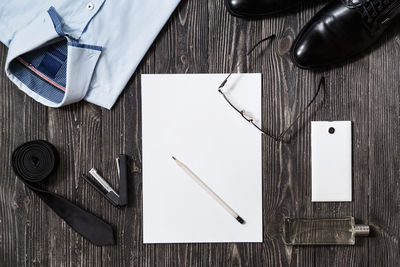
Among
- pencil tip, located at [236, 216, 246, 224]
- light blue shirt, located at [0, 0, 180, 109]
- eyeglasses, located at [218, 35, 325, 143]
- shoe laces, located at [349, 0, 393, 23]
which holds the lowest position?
pencil tip, located at [236, 216, 246, 224]

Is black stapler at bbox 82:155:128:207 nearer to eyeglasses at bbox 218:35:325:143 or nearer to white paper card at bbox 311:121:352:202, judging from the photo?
eyeglasses at bbox 218:35:325:143

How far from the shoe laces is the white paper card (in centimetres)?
20

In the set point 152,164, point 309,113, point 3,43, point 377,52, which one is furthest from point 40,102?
point 377,52

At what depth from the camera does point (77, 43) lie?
0.71 meters

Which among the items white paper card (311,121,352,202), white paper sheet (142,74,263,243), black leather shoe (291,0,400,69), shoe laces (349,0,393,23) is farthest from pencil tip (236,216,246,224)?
shoe laces (349,0,393,23)

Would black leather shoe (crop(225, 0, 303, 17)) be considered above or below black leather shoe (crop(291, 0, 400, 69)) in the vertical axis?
above

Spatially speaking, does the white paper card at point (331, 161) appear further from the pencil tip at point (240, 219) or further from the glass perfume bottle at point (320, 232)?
the pencil tip at point (240, 219)

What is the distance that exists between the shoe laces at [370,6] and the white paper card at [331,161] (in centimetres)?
20

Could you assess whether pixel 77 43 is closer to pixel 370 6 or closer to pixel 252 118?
pixel 252 118

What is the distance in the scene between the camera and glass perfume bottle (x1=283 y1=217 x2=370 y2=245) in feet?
2.41

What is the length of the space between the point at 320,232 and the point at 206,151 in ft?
0.90

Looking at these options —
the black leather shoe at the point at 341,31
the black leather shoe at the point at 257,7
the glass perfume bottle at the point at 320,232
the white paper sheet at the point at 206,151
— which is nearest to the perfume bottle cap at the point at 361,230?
the glass perfume bottle at the point at 320,232

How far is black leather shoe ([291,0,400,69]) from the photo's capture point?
69cm

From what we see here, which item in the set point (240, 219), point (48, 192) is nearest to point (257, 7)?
point (240, 219)
